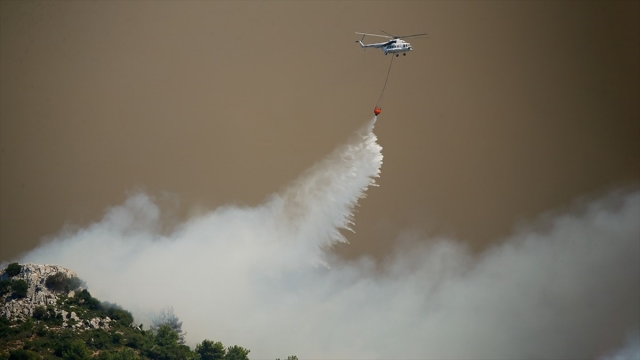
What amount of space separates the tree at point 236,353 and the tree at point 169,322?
256 inches

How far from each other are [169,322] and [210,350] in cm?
953

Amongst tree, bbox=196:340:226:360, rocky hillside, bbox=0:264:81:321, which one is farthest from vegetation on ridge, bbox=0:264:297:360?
rocky hillside, bbox=0:264:81:321

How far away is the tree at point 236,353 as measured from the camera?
388ft

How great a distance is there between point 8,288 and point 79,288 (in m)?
9.18

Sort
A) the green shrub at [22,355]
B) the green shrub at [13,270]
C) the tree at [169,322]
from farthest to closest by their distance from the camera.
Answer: the tree at [169,322] < the green shrub at [13,270] < the green shrub at [22,355]

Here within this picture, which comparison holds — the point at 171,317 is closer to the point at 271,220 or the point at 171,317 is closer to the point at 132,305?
the point at 132,305

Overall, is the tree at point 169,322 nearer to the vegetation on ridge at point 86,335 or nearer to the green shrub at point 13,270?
the vegetation on ridge at point 86,335

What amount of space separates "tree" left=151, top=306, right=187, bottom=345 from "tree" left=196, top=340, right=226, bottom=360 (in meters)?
5.29

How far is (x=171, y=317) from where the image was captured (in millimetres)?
126250

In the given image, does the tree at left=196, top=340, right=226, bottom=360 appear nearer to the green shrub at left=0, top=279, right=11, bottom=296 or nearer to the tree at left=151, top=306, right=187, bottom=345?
the tree at left=151, top=306, right=187, bottom=345

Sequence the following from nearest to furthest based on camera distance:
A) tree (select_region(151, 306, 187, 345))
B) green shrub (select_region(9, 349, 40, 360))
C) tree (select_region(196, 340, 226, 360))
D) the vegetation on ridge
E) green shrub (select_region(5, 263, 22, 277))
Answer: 1. green shrub (select_region(9, 349, 40, 360))
2. the vegetation on ridge
3. tree (select_region(196, 340, 226, 360))
4. green shrub (select_region(5, 263, 22, 277))
5. tree (select_region(151, 306, 187, 345))

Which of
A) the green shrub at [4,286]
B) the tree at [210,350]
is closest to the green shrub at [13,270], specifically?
the green shrub at [4,286]

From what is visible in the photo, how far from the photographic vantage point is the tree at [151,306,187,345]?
123 metres

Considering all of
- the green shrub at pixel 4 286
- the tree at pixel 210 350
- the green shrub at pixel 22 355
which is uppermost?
the green shrub at pixel 4 286
